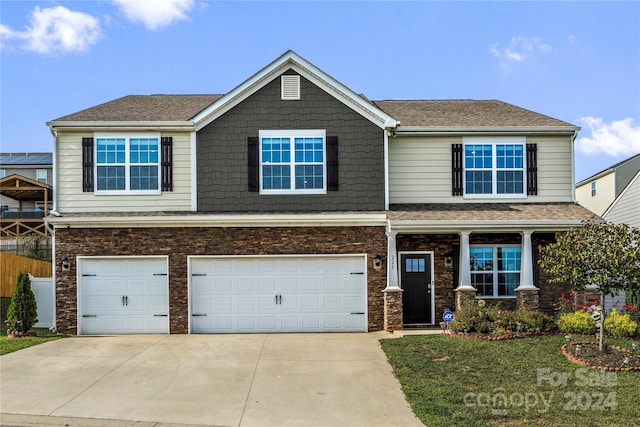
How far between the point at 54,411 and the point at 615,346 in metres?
10.6

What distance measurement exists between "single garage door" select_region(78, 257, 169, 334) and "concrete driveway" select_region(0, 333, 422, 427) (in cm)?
106

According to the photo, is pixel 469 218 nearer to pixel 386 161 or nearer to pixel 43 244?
pixel 386 161

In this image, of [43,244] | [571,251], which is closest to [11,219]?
[43,244]

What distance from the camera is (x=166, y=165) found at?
571 inches

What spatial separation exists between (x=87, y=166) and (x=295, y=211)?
228 inches

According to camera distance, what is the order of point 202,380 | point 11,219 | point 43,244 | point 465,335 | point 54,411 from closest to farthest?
point 54,411 < point 202,380 < point 465,335 < point 43,244 < point 11,219

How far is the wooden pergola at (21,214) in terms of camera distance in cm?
2855

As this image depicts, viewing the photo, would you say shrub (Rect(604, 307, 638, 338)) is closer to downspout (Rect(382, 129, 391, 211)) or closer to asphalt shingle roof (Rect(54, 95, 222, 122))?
downspout (Rect(382, 129, 391, 211))

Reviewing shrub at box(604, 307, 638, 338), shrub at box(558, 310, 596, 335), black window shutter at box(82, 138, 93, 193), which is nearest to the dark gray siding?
black window shutter at box(82, 138, 93, 193)

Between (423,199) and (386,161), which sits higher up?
(386,161)

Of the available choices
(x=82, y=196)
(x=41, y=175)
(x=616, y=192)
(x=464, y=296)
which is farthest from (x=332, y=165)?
(x=41, y=175)

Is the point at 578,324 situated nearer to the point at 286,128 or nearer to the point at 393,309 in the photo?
the point at 393,309

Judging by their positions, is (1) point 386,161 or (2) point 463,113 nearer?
(1) point 386,161

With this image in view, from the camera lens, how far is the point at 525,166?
15.4 m
